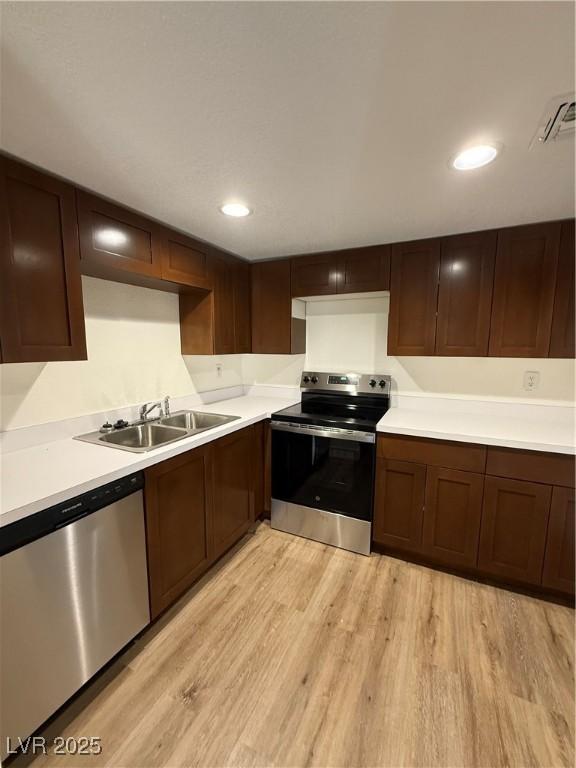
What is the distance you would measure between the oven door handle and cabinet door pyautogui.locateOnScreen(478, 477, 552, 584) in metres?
0.72

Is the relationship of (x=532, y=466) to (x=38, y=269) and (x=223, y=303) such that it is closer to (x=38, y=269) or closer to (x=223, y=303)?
(x=223, y=303)

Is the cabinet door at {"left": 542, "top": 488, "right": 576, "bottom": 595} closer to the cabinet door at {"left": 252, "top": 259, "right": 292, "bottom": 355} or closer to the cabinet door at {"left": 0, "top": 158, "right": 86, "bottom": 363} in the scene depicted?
the cabinet door at {"left": 252, "top": 259, "right": 292, "bottom": 355}

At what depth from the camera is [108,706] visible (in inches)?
50.4

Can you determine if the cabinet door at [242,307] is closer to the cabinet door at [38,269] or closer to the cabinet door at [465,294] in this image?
the cabinet door at [38,269]

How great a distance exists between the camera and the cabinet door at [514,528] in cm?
174

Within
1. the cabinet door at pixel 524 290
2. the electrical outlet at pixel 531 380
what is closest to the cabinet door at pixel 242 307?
the cabinet door at pixel 524 290

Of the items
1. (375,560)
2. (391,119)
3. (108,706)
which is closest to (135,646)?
(108,706)

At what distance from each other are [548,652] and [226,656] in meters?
1.53

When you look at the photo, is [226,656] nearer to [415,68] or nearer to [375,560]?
[375,560]

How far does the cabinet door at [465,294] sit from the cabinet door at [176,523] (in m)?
1.77

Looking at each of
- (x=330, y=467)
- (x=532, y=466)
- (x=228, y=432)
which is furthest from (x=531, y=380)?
(x=228, y=432)

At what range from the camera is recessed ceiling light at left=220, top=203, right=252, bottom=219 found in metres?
1.68

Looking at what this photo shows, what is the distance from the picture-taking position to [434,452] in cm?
194

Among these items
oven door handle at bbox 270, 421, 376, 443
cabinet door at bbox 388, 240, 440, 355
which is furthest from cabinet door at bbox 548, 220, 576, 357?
oven door handle at bbox 270, 421, 376, 443
